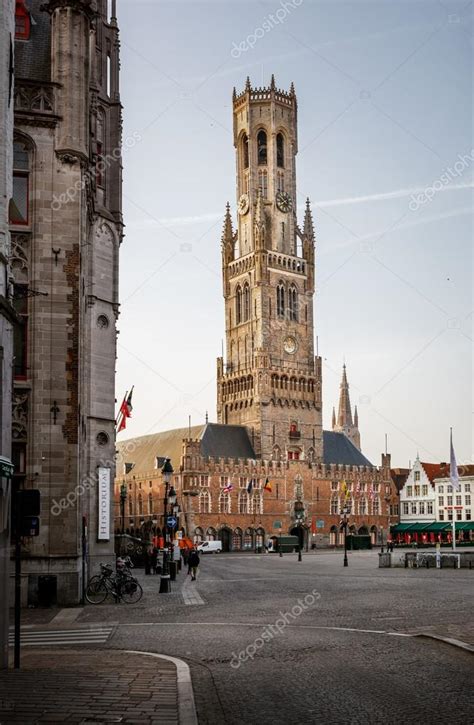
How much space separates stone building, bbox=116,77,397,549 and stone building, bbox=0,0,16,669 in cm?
9020

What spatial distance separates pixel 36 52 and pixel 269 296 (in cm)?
8740

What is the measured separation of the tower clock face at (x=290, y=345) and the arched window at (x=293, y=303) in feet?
8.68

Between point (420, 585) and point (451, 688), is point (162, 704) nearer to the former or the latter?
point (451, 688)

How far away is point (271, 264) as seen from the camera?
118688mm

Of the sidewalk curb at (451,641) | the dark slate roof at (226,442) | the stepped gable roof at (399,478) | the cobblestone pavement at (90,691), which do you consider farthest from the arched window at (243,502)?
the cobblestone pavement at (90,691)

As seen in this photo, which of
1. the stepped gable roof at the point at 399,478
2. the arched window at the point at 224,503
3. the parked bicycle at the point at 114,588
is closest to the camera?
the parked bicycle at the point at 114,588

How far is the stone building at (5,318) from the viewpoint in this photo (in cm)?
1325

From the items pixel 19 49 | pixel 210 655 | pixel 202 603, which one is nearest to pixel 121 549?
pixel 202 603

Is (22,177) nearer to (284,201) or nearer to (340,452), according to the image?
(284,201)

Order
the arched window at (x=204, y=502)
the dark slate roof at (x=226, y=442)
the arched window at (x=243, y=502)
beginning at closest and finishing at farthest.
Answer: the arched window at (x=204, y=502), the arched window at (x=243, y=502), the dark slate roof at (x=226, y=442)

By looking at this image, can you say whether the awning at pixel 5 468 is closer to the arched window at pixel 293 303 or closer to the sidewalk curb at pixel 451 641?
the sidewalk curb at pixel 451 641

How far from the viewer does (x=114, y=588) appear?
28.5m

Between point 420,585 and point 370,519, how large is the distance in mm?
89577

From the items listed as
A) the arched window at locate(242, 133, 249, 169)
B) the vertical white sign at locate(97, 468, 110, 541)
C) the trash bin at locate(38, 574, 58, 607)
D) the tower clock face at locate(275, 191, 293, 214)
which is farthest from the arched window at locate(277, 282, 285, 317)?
the trash bin at locate(38, 574, 58, 607)
